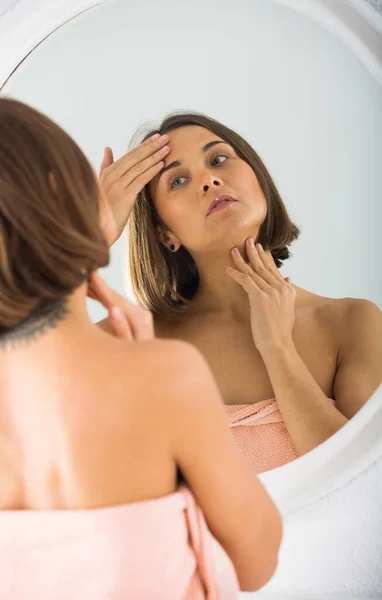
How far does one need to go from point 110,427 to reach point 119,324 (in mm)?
127

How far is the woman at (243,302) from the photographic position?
89cm

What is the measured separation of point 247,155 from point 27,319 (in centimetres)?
44

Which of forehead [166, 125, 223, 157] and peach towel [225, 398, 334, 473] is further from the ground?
forehead [166, 125, 223, 157]

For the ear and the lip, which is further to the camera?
the lip

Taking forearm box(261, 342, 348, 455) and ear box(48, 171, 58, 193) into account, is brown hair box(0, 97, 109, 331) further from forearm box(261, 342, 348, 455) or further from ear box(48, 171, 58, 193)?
forearm box(261, 342, 348, 455)

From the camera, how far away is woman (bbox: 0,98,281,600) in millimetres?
645

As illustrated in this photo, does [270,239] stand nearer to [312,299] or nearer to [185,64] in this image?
[312,299]

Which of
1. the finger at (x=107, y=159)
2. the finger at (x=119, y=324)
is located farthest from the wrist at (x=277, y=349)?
the finger at (x=107, y=159)

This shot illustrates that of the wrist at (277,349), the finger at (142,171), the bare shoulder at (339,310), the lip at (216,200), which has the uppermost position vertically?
the finger at (142,171)

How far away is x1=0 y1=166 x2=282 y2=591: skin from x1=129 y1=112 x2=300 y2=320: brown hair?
0.81ft

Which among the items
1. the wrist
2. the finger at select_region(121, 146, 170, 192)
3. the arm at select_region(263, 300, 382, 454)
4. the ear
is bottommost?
the arm at select_region(263, 300, 382, 454)

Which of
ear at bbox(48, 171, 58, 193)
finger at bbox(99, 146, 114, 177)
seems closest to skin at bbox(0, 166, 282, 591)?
ear at bbox(48, 171, 58, 193)

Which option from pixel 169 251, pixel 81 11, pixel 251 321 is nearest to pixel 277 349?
pixel 251 321

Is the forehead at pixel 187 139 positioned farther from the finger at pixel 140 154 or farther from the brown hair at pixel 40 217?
the brown hair at pixel 40 217
